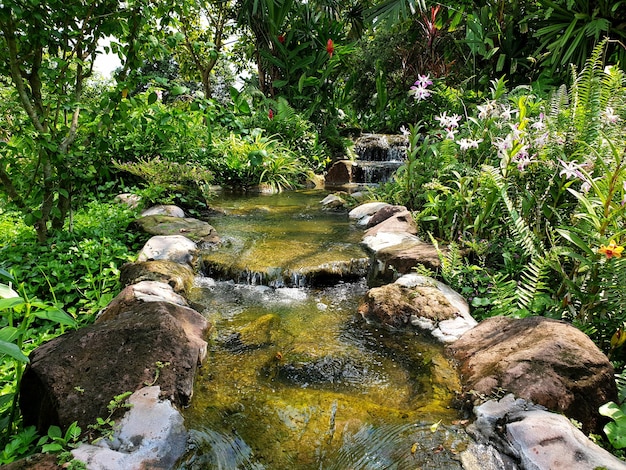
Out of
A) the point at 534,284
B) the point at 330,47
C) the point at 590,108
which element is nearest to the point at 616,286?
the point at 534,284

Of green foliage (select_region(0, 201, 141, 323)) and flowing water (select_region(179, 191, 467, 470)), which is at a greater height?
green foliage (select_region(0, 201, 141, 323))

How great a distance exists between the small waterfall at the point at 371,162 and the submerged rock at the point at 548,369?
19.1 feet

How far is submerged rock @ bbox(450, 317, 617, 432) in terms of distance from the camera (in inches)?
68.4

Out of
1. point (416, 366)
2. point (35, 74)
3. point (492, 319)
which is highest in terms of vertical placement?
point (35, 74)

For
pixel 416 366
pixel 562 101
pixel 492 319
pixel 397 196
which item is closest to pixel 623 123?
pixel 562 101

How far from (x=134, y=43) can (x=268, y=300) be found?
219cm

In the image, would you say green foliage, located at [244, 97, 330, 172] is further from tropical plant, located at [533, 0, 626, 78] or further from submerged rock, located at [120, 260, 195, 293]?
submerged rock, located at [120, 260, 195, 293]

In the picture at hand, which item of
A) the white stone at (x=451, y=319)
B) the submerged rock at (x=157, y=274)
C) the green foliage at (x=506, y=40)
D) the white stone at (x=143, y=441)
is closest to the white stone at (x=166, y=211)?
the submerged rock at (x=157, y=274)

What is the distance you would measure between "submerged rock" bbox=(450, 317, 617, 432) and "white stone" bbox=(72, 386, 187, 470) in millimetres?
1352

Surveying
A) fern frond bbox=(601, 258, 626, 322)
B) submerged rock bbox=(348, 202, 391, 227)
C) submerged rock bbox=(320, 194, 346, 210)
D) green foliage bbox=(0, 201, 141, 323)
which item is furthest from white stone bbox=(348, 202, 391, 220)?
fern frond bbox=(601, 258, 626, 322)

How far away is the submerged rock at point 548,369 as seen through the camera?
1736mm

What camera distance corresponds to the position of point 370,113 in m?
12.8

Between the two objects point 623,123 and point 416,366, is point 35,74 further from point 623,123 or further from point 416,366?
point 623,123

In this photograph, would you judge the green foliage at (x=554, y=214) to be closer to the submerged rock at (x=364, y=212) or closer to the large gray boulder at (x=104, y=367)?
the submerged rock at (x=364, y=212)
